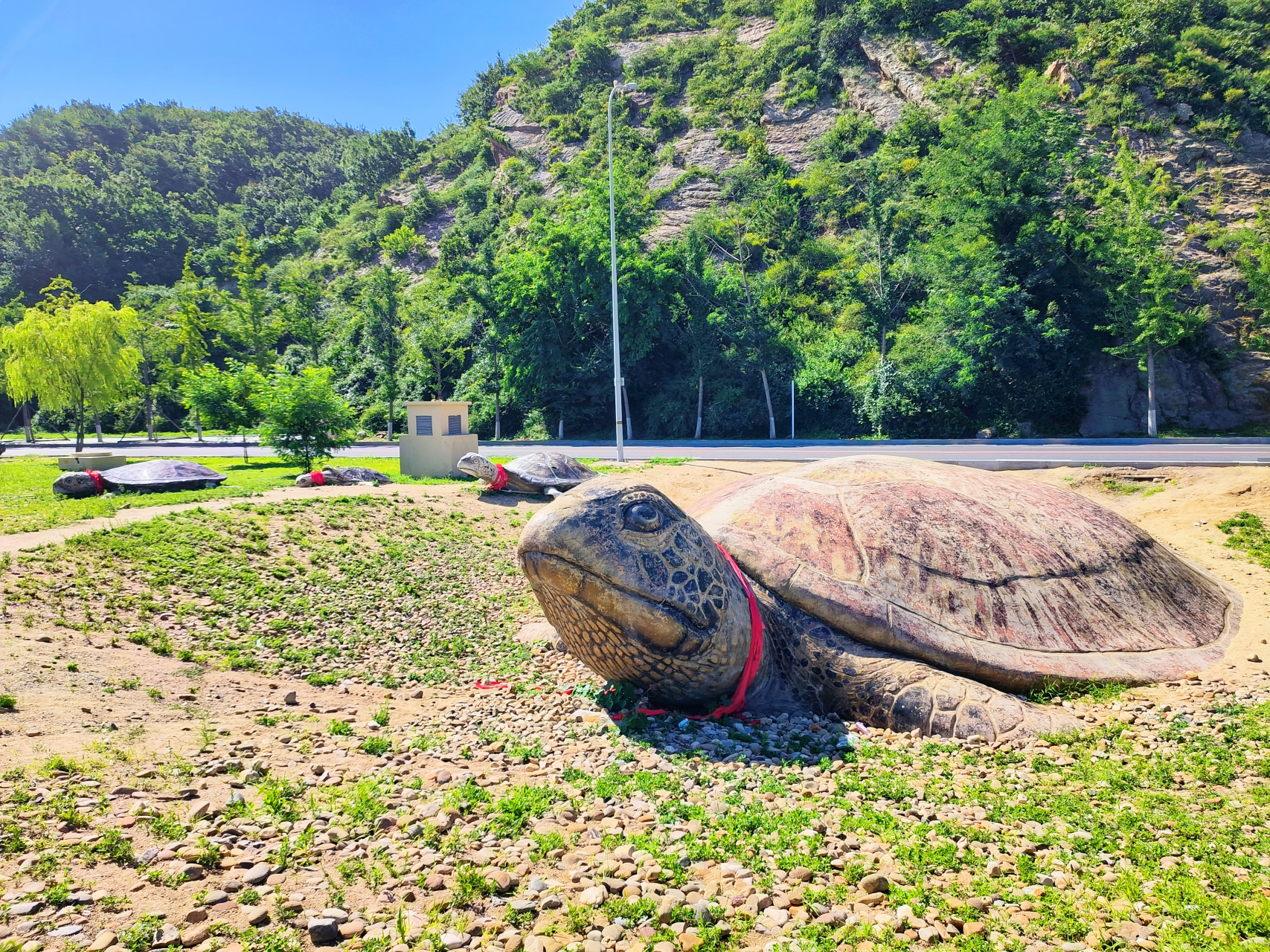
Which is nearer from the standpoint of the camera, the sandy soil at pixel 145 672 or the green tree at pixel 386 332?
the sandy soil at pixel 145 672

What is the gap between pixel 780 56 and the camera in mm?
54500

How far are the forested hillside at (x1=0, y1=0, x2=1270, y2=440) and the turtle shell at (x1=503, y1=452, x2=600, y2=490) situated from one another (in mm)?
16119

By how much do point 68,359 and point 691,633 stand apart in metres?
29.7

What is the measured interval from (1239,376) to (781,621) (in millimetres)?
30692

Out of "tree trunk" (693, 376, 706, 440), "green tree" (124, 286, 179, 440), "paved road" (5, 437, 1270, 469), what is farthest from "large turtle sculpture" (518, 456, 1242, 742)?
"green tree" (124, 286, 179, 440)

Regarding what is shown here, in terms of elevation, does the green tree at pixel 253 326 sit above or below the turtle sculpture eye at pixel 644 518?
above

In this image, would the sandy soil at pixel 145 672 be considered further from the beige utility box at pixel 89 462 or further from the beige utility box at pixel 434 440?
the beige utility box at pixel 89 462

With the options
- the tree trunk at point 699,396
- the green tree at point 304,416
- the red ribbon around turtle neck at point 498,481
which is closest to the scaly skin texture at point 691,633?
the red ribbon around turtle neck at point 498,481

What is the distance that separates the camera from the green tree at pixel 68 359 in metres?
23.9

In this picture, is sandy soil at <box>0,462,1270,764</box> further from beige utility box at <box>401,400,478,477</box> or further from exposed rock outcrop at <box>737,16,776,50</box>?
exposed rock outcrop at <box>737,16,776,50</box>

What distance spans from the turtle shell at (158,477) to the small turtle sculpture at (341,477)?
6.61ft

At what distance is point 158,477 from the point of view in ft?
46.7

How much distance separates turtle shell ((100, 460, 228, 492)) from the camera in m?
14.0

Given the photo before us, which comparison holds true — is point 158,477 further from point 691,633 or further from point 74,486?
point 691,633
